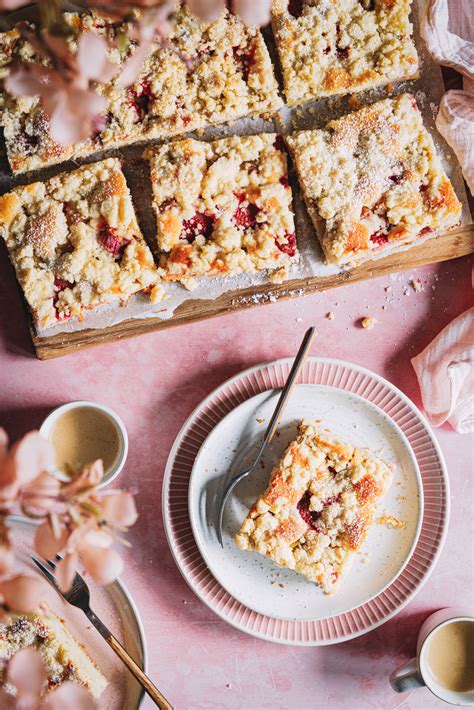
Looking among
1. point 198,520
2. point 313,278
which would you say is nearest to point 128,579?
point 198,520

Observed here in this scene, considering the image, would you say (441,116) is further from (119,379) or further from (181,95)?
(119,379)

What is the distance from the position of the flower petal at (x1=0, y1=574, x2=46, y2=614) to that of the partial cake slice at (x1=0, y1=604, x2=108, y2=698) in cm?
181

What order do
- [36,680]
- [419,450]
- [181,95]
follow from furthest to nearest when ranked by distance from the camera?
[419,450]
[181,95]
[36,680]

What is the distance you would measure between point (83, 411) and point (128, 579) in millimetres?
817

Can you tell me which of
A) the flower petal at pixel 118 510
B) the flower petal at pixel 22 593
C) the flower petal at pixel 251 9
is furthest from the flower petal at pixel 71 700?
the flower petal at pixel 251 9

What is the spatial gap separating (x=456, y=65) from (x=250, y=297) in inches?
50.5

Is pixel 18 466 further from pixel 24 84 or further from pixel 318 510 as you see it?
pixel 318 510

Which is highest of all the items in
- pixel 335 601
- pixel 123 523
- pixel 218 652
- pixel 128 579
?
pixel 123 523

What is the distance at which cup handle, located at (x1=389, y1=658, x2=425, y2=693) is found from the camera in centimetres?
301

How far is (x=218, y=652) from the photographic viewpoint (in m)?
3.22

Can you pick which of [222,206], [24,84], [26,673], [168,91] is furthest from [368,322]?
[26,673]

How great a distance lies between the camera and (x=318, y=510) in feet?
9.67

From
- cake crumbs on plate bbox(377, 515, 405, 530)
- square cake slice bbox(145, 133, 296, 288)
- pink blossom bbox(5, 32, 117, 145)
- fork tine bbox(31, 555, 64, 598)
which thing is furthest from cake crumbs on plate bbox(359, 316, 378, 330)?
pink blossom bbox(5, 32, 117, 145)

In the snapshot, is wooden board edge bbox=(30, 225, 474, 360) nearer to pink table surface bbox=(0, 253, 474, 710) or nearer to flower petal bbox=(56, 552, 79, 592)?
pink table surface bbox=(0, 253, 474, 710)
